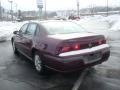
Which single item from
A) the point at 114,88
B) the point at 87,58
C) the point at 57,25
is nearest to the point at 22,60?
the point at 57,25

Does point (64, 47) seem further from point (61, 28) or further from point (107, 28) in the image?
point (107, 28)

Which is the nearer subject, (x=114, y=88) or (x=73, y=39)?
(x=114, y=88)

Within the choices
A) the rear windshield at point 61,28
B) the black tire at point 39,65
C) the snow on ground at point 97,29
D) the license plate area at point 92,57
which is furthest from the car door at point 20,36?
the snow on ground at point 97,29

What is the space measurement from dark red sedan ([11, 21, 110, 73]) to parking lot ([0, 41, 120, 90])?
1.16ft

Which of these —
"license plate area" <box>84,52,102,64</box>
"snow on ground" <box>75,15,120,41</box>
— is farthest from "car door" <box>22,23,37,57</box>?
"snow on ground" <box>75,15,120,41</box>

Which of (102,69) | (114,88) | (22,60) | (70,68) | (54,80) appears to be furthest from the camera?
(22,60)

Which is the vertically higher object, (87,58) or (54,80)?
(87,58)

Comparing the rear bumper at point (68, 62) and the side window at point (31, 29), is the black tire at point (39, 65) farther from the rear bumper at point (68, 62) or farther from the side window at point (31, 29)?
the side window at point (31, 29)

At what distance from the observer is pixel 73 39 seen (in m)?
6.50

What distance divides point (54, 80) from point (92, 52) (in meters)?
1.22

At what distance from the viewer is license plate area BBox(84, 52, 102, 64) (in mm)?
6422

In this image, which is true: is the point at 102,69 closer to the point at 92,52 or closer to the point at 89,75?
the point at 89,75

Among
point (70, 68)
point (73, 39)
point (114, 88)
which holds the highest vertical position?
point (73, 39)

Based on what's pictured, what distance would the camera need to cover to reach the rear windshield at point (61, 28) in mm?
7484
